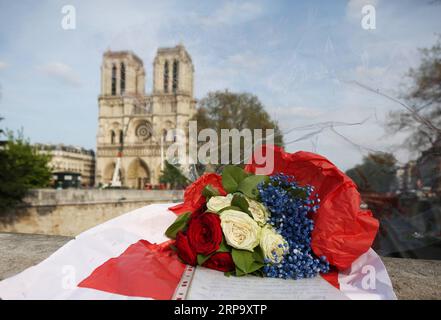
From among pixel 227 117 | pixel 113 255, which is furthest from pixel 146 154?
pixel 113 255

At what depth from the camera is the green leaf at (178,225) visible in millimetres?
1648

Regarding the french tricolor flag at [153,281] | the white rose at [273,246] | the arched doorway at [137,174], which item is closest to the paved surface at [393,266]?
the french tricolor flag at [153,281]

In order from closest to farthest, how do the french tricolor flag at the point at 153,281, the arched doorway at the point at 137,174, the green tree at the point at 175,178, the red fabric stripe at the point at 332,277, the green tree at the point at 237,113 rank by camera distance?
the french tricolor flag at the point at 153,281, the red fabric stripe at the point at 332,277, the green tree at the point at 237,113, the green tree at the point at 175,178, the arched doorway at the point at 137,174

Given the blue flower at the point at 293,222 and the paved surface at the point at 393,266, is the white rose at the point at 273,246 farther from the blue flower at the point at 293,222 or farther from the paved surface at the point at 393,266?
the paved surface at the point at 393,266

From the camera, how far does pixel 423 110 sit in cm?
534

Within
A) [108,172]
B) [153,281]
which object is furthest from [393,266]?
[108,172]

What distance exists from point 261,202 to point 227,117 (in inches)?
168

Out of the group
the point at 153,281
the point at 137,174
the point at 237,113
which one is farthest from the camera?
the point at 137,174

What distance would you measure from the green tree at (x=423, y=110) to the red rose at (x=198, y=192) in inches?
141

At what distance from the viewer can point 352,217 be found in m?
1.41

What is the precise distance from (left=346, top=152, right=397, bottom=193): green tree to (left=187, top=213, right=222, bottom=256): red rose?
3972mm

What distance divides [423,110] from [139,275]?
17.9 ft

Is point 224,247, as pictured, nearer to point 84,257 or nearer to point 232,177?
point 232,177
